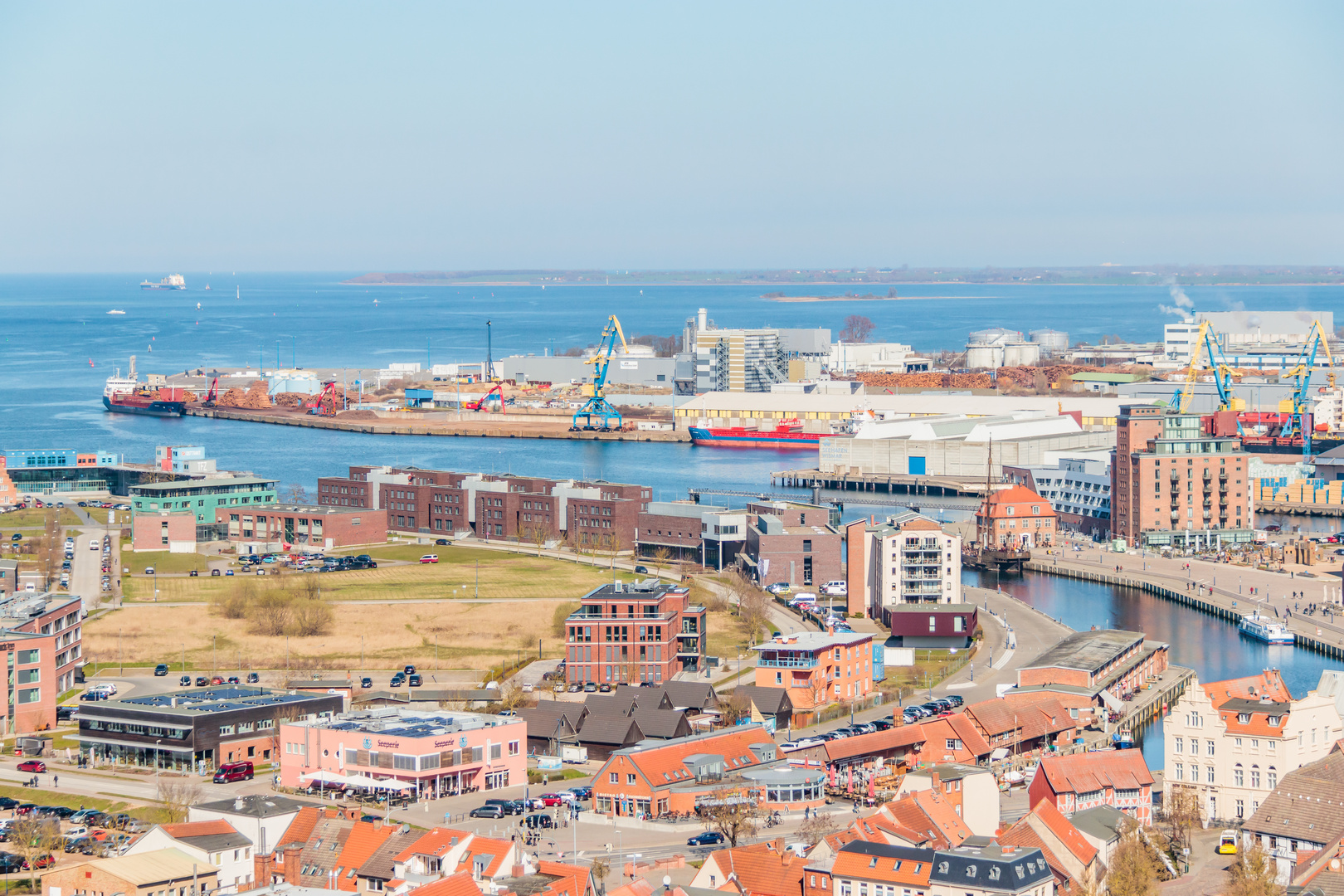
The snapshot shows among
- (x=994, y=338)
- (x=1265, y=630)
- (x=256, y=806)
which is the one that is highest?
(x=994, y=338)

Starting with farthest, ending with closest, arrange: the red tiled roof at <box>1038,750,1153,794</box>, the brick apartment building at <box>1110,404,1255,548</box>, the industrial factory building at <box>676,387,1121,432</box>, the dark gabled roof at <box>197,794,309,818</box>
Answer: the industrial factory building at <box>676,387,1121,432</box>, the brick apartment building at <box>1110,404,1255,548</box>, the red tiled roof at <box>1038,750,1153,794</box>, the dark gabled roof at <box>197,794,309,818</box>

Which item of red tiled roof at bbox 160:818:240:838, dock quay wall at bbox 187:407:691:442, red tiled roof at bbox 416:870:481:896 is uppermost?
red tiled roof at bbox 416:870:481:896

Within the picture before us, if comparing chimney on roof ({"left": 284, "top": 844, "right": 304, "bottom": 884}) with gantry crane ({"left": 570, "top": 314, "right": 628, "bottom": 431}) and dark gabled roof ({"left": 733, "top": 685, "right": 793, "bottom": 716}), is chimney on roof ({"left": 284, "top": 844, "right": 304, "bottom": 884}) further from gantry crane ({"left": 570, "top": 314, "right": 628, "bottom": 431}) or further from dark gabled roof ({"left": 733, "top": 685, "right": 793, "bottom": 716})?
gantry crane ({"left": 570, "top": 314, "right": 628, "bottom": 431})

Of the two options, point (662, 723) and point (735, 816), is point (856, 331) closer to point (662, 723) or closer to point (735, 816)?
point (662, 723)

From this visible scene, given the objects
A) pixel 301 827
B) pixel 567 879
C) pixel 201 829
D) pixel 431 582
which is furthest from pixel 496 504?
pixel 567 879

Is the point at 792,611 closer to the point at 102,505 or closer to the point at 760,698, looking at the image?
the point at 760,698

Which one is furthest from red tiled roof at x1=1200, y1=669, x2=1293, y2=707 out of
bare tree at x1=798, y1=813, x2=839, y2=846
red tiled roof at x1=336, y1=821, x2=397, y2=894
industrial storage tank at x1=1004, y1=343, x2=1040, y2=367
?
industrial storage tank at x1=1004, y1=343, x2=1040, y2=367
